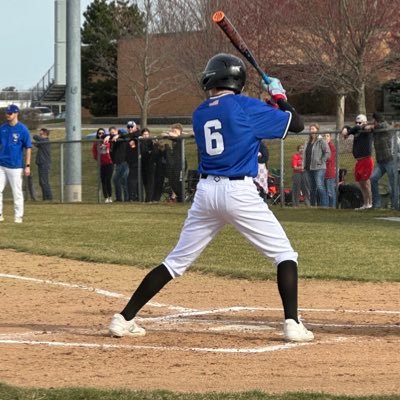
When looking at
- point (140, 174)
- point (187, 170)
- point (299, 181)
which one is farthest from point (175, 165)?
point (299, 181)

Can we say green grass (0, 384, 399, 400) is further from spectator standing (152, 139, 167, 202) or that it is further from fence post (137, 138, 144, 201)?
fence post (137, 138, 144, 201)

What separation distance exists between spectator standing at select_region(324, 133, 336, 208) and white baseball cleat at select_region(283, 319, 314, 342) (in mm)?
14032

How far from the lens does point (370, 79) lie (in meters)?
32.4

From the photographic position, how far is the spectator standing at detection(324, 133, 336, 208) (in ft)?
69.9

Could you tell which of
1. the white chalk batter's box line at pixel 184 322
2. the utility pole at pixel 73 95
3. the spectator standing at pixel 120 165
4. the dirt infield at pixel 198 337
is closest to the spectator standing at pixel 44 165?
the utility pole at pixel 73 95

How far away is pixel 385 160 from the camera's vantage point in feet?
65.6

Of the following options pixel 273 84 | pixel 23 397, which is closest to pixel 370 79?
pixel 273 84

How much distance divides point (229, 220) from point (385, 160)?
43.0 feet

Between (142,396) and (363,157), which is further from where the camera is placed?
(363,157)

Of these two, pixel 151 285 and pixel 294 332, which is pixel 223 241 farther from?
pixel 294 332

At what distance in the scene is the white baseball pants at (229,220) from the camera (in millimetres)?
7273

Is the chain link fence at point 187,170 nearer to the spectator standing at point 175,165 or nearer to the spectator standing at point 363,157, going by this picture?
the spectator standing at point 175,165

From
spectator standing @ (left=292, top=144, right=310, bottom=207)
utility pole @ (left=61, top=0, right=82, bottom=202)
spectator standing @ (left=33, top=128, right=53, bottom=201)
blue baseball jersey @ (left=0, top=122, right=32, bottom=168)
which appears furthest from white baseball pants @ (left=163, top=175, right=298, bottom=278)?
spectator standing @ (left=33, top=128, right=53, bottom=201)

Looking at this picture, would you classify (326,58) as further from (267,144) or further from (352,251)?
(352,251)
